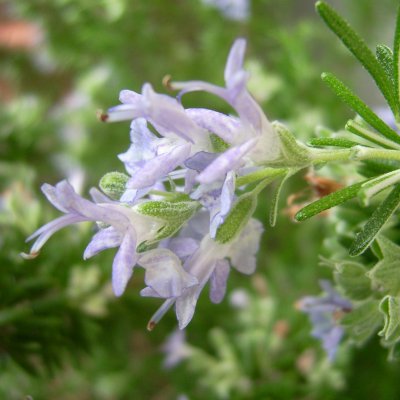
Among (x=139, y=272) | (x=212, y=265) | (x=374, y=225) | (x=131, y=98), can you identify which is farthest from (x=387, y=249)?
(x=139, y=272)

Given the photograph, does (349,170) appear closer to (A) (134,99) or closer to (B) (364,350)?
(A) (134,99)

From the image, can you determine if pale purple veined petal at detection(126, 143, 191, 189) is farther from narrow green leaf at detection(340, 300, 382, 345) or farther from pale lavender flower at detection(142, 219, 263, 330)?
narrow green leaf at detection(340, 300, 382, 345)

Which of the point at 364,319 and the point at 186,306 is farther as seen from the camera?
the point at 364,319

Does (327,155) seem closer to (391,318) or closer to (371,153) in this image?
(371,153)

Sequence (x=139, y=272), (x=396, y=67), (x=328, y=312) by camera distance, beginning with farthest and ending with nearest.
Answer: (x=139, y=272) < (x=328, y=312) < (x=396, y=67)

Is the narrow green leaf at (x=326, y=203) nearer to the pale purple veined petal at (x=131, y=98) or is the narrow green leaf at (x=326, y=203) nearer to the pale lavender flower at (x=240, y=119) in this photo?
the pale lavender flower at (x=240, y=119)

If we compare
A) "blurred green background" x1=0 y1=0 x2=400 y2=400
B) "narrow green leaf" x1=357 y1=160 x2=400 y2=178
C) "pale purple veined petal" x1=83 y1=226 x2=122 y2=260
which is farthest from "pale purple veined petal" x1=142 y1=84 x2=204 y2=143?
"blurred green background" x1=0 y1=0 x2=400 y2=400

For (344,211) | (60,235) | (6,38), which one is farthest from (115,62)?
(344,211)
